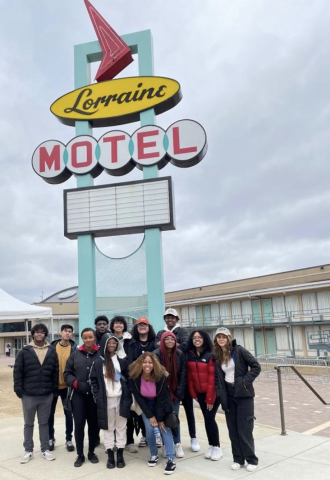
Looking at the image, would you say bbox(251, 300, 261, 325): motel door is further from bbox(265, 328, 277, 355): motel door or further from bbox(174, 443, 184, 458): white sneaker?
bbox(174, 443, 184, 458): white sneaker

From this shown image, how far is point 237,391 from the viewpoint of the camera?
191 inches

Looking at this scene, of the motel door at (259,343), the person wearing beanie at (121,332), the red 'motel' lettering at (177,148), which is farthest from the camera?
the motel door at (259,343)

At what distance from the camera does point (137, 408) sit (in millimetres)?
5188

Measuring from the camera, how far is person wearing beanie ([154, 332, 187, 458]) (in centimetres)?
521

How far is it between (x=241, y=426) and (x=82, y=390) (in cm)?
194

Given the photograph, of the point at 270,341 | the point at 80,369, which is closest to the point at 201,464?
the point at 80,369

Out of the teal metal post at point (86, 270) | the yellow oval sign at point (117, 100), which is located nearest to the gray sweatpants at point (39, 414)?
the teal metal post at point (86, 270)

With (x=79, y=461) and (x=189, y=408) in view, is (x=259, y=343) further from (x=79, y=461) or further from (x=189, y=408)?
(x=79, y=461)

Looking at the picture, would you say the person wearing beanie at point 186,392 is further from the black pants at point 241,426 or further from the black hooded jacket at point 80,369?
the black hooded jacket at point 80,369

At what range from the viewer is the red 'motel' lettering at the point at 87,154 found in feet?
40.2

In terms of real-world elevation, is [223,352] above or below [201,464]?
above

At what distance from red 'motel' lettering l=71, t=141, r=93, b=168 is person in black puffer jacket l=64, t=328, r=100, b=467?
7.76m

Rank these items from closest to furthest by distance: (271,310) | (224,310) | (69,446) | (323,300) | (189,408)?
(189,408), (69,446), (323,300), (271,310), (224,310)

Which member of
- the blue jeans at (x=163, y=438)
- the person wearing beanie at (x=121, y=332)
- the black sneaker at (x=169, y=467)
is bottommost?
the black sneaker at (x=169, y=467)
